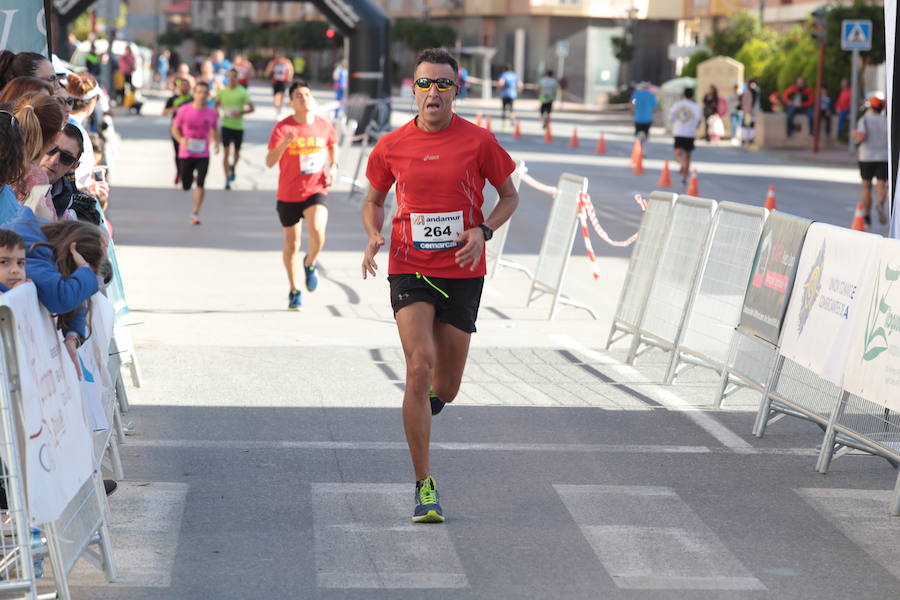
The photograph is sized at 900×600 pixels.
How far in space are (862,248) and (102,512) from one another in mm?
4030

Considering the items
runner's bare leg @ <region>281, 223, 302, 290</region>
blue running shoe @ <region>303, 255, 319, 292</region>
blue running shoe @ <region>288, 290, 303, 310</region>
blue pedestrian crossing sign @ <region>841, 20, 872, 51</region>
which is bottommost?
blue running shoe @ <region>288, 290, 303, 310</region>

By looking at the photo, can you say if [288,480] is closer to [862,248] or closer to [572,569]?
[572,569]

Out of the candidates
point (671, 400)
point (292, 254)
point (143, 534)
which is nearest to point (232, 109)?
point (292, 254)

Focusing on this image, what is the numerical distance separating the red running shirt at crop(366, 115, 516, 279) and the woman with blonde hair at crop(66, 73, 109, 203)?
8.11 feet

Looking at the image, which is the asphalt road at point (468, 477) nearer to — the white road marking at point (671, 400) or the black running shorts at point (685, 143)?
the white road marking at point (671, 400)

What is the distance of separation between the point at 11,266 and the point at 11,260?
0.02m

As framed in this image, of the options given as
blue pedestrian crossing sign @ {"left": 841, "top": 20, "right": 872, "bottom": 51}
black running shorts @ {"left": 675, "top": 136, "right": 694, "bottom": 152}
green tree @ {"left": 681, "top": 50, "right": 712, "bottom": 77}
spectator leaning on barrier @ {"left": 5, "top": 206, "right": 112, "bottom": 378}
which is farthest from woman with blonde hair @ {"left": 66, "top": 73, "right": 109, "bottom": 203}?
green tree @ {"left": 681, "top": 50, "right": 712, "bottom": 77}

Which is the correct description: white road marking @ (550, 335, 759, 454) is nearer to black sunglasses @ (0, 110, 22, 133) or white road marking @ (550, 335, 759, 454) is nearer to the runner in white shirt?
black sunglasses @ (0, 110, 22, 133)

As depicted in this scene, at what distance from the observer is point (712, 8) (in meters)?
76.9

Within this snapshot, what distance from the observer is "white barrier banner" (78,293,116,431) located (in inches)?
248

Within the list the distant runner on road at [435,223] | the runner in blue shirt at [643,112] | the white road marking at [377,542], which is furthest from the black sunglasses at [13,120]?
the runner in blue shirt at [643,112]

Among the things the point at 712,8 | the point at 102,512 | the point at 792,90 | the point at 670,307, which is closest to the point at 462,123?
the point at 102,512

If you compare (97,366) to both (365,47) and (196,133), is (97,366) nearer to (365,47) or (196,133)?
(196,133)

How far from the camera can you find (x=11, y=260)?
17.0ft
